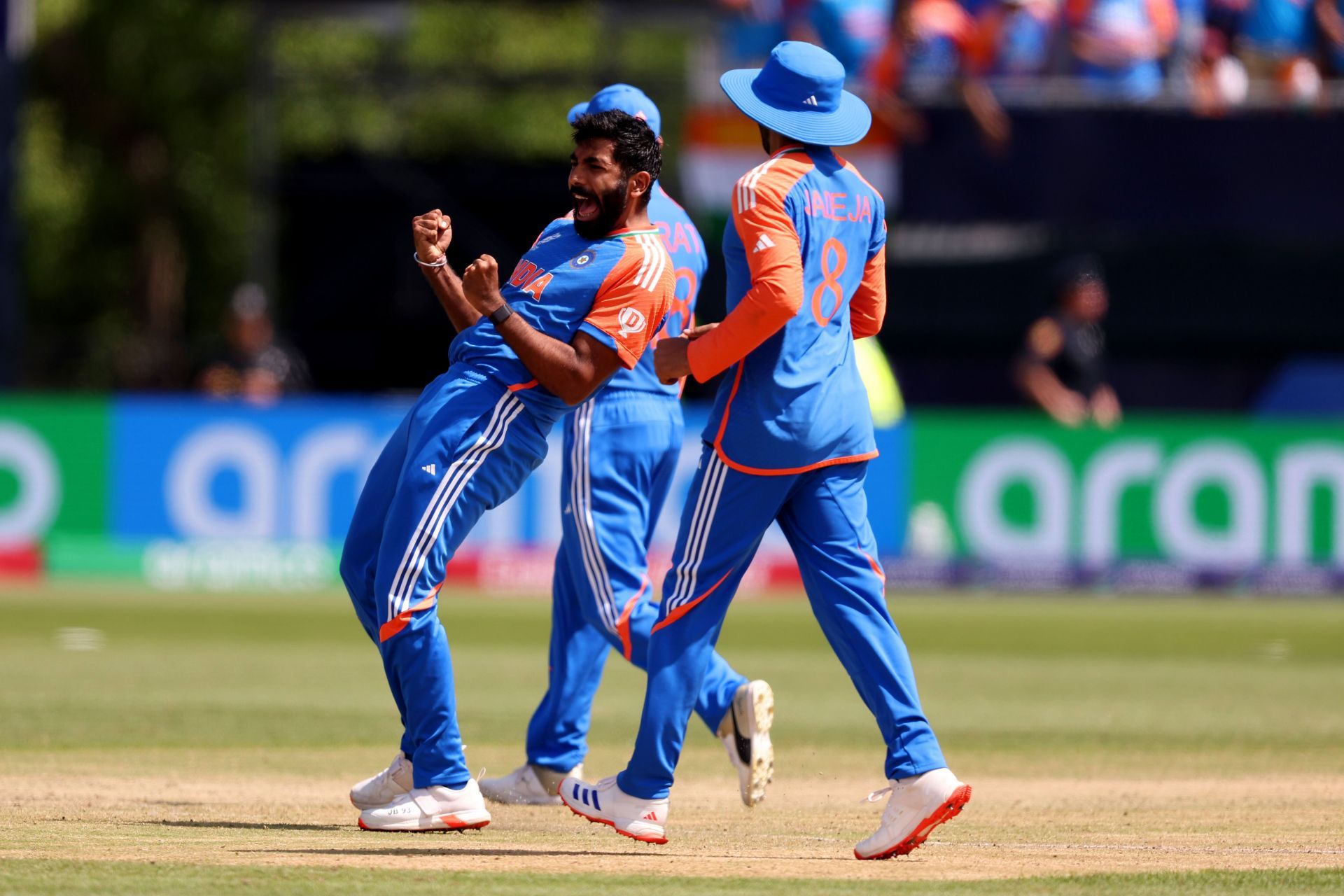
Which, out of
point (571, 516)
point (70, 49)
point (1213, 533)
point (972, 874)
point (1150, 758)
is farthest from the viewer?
point (70, 49)

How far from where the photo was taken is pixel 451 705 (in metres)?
6.68

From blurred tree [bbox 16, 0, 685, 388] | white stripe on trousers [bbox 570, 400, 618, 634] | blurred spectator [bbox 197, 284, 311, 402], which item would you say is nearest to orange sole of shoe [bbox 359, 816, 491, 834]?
white stripe on trousers [bbox 570, 400, 618, 634]

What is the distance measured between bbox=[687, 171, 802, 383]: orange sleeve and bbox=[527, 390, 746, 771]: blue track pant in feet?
4.50

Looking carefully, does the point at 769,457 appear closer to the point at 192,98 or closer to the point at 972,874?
the point at 972,874

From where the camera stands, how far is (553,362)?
6.57 m

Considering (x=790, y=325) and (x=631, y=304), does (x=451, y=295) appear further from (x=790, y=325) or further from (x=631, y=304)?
(x=790, y=325)

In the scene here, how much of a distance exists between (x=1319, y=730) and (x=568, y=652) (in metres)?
3.98

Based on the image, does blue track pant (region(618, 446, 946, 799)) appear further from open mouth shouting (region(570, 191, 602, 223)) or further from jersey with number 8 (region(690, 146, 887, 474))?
open mouth shouting (region(570, 191, 602, 223))

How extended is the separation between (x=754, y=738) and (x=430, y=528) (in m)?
1.24

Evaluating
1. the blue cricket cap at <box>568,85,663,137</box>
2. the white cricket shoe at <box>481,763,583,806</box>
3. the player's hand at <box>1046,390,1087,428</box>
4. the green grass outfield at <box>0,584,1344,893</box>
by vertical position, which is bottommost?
the green grass outfield at <box>0,584,1344,893</box>

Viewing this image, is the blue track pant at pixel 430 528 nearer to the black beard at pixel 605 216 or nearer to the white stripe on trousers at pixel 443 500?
the white stripe on trousers at pixel 443 500

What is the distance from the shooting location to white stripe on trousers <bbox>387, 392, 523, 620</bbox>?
656 centimetres

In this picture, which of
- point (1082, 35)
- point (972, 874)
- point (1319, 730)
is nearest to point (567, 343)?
point (972, 874)

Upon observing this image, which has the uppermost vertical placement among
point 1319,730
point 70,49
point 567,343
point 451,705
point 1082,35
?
point 70,49
